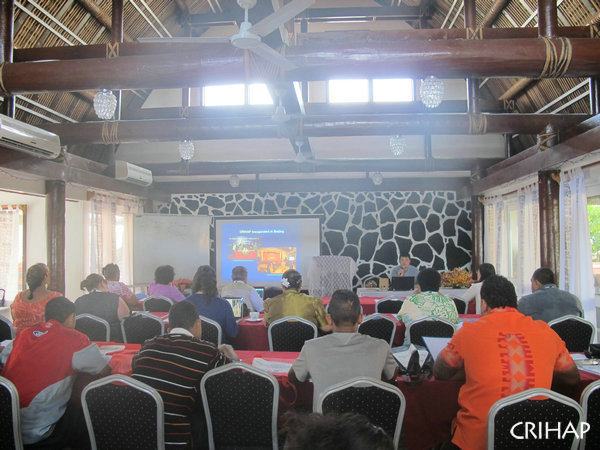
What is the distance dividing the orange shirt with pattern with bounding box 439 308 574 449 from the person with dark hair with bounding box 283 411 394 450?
1.47 metres

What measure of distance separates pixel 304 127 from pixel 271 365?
3828mm

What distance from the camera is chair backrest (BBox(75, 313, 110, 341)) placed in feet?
13.2

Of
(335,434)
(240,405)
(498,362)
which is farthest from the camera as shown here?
(240,405)

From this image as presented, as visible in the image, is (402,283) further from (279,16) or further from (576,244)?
(279,16)

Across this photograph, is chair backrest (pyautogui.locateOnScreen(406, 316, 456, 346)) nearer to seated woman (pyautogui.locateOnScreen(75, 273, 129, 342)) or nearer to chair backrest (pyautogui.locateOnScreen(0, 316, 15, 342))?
seated woman (pyautogui.locateOnScreen(75, 273, 129, 342))

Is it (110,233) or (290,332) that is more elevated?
→ (110,233)

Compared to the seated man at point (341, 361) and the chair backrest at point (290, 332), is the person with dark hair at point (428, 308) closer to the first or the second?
the chair backrest at point (290, 332)

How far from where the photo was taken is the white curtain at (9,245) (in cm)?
707

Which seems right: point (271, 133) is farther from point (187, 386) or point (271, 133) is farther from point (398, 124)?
point (187, 386)

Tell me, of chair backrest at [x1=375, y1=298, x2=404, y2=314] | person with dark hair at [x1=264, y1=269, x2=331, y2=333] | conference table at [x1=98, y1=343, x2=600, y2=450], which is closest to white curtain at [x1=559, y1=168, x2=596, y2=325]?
chair backrest at [x1=375, y1=298, x2=404, y2=314]

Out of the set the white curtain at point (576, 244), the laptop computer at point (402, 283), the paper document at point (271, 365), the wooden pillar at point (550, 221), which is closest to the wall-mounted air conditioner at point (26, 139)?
the paper document at point (271, 365)

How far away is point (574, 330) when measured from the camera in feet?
11.8

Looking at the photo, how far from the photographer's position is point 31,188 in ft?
21.1

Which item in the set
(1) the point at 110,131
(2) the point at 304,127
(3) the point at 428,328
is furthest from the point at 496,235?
(1) the point at 110,131
